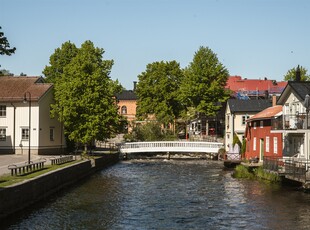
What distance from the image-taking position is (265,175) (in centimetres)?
3778

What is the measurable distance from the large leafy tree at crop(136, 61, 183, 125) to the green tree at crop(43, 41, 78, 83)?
59.2 feet

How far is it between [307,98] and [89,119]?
24155 mm

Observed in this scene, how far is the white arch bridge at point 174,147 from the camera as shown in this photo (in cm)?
6238

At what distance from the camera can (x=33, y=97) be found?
53.2 metres

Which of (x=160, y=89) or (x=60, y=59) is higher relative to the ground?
(x=60, y=59)

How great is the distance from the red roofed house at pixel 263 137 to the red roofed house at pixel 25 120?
21.0 meters

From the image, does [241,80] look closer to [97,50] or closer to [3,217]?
[97,50]

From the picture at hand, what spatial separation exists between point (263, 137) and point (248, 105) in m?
13.4

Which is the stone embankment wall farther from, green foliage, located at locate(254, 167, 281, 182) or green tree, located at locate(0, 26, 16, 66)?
green foliage, located at locate(254, 167, 281, 182)

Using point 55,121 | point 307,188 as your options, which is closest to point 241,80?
point 55,121

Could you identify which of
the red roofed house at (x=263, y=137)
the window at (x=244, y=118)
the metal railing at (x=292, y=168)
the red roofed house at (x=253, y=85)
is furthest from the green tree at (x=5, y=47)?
the red roofed house at (x=253, y=85)

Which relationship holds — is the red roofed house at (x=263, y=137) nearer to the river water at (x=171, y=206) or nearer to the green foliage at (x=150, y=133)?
the river water at (x=171, y=206)

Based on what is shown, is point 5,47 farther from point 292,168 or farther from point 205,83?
point 205,83

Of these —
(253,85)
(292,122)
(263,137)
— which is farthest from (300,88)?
(253,85)
